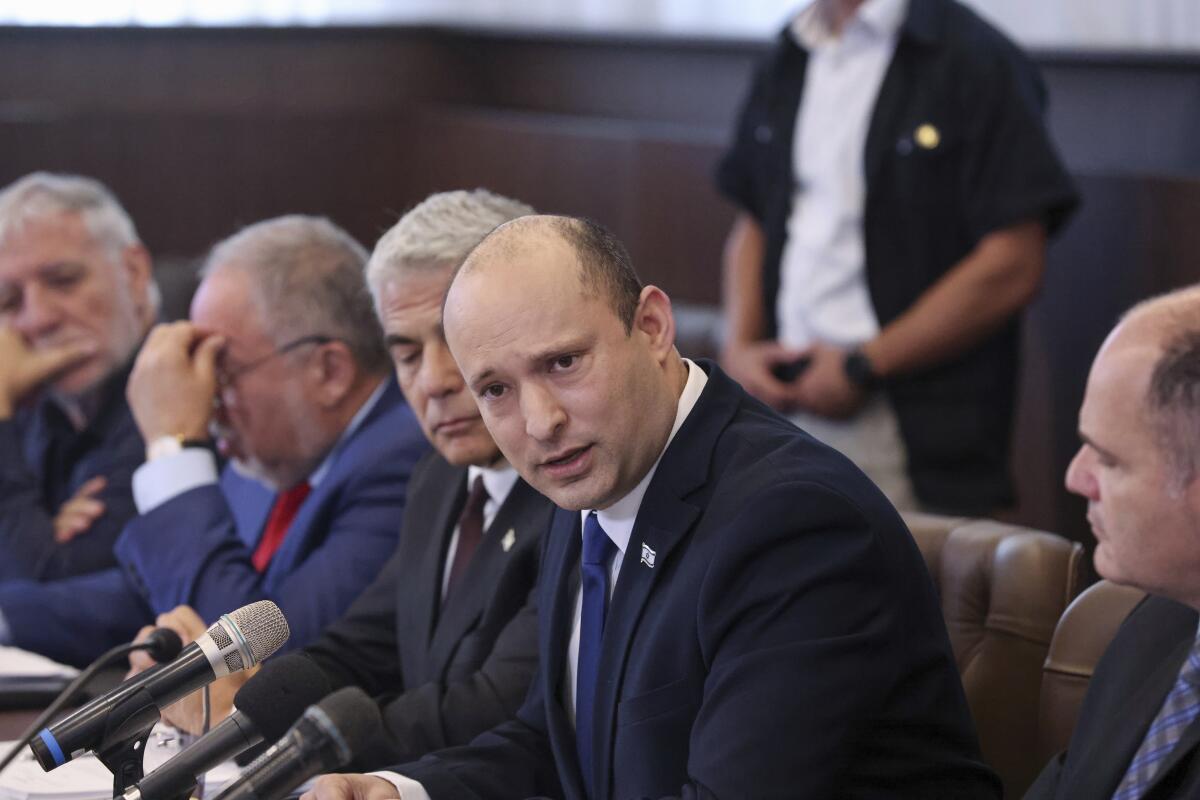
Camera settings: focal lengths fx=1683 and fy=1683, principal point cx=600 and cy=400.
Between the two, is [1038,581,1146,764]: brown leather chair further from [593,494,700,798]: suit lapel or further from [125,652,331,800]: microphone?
[125,652,331,800]: microphone

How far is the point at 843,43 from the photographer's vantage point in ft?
13.3

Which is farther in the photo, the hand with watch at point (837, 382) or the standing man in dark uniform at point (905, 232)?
the hand with watch at point (837, 382)

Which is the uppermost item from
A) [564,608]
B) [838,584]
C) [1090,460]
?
[1090,460]

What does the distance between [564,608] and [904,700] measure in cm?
51

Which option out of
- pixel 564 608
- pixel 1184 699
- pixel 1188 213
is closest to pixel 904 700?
pixel 1184 699

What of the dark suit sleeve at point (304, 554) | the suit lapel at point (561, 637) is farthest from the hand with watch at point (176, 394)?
the suit lapel at point (561, 637)

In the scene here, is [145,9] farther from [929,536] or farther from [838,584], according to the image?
[838,584]

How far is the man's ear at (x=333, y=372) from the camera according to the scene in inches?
126

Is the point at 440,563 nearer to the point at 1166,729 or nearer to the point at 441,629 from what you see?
the point at 441,629

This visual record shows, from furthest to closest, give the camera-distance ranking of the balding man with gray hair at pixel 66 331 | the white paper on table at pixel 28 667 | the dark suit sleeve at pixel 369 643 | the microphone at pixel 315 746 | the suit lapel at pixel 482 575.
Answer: the balding man with gray hair at pixel 66 331
the white paper on table at pixel 28 667
the dark suit sleeve at pixel 369 643
the suit lapel at pixel 482 575
the microphone at pixel 315 746

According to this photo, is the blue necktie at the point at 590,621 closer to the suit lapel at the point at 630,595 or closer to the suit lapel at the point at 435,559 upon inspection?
the suit lapel at the point at 630,595

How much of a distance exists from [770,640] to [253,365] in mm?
1683

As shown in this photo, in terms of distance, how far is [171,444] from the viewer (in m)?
Answer: 3.15

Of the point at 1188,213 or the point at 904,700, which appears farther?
the point at 1188,213
